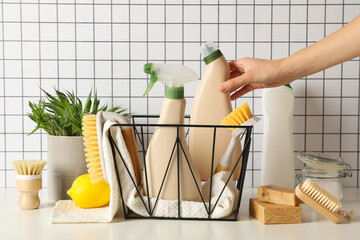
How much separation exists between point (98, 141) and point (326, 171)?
1.64 ft

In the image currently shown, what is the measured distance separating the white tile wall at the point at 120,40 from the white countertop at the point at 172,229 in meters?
0.38

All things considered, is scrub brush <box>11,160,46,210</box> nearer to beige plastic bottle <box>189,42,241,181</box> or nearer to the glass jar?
beige plastic bottle <box>189,42,241,181</box>

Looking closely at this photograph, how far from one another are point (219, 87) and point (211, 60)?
6 cm

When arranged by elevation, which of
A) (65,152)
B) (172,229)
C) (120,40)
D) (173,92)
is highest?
(120,40)

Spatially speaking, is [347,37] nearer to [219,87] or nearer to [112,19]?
[219,87]

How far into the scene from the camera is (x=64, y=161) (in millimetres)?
888

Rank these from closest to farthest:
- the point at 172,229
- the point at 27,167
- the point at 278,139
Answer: the point at 172,229 → the point at 27,167 → the point at 278,139

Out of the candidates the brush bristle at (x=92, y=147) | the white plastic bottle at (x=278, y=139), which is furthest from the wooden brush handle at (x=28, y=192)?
the white plastic bottle at (x=278, y=139)

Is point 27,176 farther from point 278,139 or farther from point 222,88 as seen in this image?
point 278,139

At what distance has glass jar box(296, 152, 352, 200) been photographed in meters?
0.89

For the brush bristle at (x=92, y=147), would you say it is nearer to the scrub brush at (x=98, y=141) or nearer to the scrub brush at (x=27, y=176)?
the scrub brush at (x=98, y=141)

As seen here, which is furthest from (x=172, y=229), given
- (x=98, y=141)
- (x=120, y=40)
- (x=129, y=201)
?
(x=120, y=40)

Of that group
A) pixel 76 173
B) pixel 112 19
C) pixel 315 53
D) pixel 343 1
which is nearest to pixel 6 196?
pixel 76 173

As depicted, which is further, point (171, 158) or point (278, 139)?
point (278, 139)
